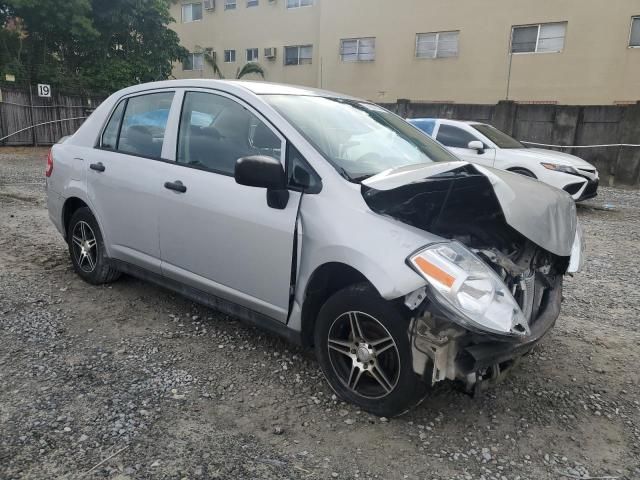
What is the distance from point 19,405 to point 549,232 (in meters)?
Answer: 3.03

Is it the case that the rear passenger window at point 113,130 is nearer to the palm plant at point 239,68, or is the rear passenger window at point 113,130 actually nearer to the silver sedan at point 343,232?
the silver sedan at point 343,232

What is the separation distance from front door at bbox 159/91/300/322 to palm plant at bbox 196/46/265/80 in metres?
23.2

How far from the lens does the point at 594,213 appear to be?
933 centimetres

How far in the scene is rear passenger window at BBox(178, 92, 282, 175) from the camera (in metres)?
3.26

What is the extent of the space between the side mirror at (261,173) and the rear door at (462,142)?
7.02 metres

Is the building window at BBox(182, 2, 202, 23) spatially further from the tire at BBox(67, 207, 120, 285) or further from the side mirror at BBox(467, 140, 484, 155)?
the tire at BBox(67, 207, 120, 285)

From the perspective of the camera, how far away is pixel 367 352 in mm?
2727

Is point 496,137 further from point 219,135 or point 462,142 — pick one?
point 219,135

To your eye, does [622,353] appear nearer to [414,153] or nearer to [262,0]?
[414,153]

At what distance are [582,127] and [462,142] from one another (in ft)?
17.6

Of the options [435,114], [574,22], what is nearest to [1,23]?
[435,114]

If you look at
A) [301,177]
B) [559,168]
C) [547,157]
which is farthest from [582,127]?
[301,177]

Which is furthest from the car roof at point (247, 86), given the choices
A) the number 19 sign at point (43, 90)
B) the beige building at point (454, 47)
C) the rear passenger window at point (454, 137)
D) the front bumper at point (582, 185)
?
the beige building at point (454, 47)

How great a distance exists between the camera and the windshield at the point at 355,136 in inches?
122
